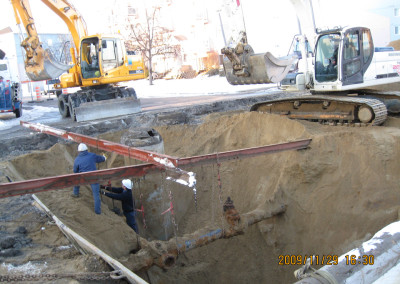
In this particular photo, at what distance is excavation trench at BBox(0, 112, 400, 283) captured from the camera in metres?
5.86

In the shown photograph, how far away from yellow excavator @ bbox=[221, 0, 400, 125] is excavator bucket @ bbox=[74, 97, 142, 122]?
5184 millimetres

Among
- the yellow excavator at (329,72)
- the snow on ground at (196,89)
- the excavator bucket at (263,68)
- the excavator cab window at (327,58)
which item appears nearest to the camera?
the excavator bucket at (263,68)

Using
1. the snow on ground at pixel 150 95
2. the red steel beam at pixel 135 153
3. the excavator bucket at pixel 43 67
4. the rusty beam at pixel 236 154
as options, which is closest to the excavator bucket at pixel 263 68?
the rusty beam at pixel 236 154

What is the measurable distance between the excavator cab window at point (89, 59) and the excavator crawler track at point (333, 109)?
6.79 m

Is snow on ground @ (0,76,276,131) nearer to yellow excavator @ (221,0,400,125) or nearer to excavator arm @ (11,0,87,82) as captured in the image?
excavator arm @ (11,0,87,82)

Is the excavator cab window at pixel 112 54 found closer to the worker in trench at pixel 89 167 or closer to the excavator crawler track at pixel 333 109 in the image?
the excavator crawler track at pixel 333 109

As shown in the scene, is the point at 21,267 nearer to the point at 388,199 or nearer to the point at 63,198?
the point at 63,198

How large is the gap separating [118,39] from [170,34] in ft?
105

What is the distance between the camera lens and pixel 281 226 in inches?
275

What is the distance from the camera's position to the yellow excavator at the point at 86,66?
41.5ft

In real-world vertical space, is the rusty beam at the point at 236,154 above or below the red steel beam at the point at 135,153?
below

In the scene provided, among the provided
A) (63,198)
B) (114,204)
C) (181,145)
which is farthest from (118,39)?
(63,198)

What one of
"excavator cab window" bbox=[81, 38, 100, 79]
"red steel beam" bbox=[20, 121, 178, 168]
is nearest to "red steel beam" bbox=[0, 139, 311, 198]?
"red steel beam" bbox=[20, 121, 178, 168]

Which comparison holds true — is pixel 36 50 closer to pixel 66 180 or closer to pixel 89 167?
pixel 89 167
